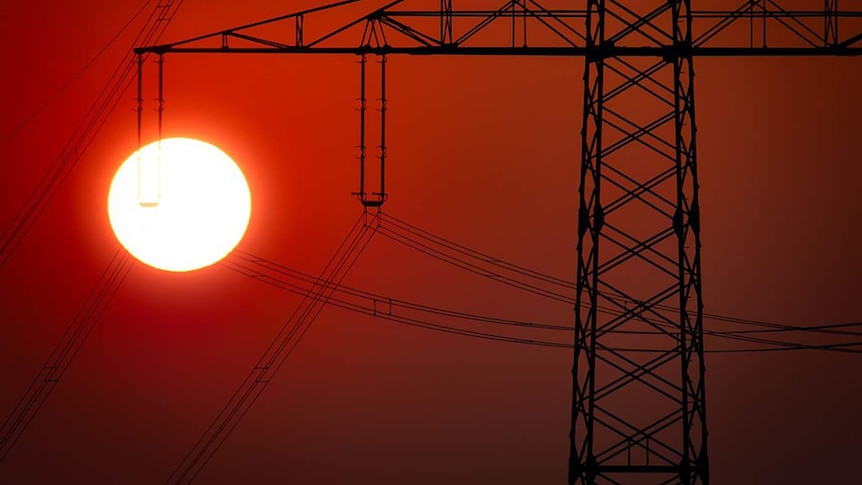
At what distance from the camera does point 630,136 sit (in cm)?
2322

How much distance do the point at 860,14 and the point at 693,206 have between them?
20.9 feet

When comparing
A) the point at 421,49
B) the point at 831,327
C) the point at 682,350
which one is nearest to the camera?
the point at 682,350

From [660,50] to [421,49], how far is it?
5.04 meters

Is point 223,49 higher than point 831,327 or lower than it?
higher

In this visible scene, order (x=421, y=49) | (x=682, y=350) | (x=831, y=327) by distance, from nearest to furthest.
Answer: (x=682, y=350) < (x=421, y=49) < (x=831, y=327)

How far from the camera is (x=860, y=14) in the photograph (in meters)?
26.4

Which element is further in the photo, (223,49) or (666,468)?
(223,49)

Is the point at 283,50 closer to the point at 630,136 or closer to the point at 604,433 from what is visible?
the point at 630,136

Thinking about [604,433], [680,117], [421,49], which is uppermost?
[421,49]

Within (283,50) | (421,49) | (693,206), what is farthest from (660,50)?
(283,50)

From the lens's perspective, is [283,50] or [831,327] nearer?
[283,50]

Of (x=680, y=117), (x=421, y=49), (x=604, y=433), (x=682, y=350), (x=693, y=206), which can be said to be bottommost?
(x=604, y=433)

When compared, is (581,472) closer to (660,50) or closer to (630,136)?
(630,136)

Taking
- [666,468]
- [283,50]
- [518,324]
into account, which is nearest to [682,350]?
[666,468]
